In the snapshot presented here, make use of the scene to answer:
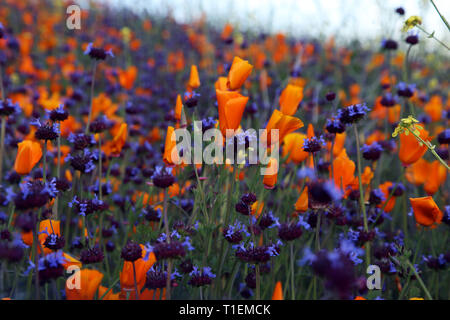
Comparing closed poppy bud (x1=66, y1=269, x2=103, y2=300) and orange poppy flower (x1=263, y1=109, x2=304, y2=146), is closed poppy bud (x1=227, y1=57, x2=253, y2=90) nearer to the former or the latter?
orange poppy flower (x1=263, y1=109, x2=304, y2=146)

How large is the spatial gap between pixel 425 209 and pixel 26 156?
3.21ft

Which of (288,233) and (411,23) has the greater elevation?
(411,23)

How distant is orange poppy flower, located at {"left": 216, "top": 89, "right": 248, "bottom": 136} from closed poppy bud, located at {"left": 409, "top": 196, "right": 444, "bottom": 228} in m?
0.45

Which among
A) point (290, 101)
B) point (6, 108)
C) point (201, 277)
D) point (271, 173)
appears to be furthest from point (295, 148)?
point (6, 108)

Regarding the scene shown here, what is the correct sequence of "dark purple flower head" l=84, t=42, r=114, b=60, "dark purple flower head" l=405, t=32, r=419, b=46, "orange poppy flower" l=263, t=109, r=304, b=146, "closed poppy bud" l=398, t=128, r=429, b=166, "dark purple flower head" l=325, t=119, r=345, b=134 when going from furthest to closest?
"dark purple flower head" l=405, t=32, r=419, b=46 → "dark purple flower head" l=84, t=42, r=114, b=60 → "closed poppy bud" l=398, t=128, r=429, b=166 → "dark purple flower head" l=325, t=119, r=345, b=134 → "orange poppy flower" l=263, t=109, r=304, b=146

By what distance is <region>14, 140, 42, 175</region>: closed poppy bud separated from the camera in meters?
0.98

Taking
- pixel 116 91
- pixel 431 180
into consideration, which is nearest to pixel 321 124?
pixel 431 180

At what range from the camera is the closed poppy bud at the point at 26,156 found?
98cm

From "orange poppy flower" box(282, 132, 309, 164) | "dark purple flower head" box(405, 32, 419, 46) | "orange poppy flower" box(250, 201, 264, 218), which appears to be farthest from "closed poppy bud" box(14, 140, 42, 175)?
"dark purple flower head" box(405, 32, 419, 46)

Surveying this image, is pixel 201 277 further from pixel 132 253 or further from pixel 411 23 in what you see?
pixel 411 23

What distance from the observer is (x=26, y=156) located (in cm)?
99

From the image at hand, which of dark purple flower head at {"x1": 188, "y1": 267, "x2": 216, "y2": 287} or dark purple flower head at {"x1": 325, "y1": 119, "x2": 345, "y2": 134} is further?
dark purple flower head at {"x1": 325, "y1": 119, "x2": 345, "y2": 134}

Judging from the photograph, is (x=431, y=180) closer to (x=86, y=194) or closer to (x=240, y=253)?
(x=240, y=253)
